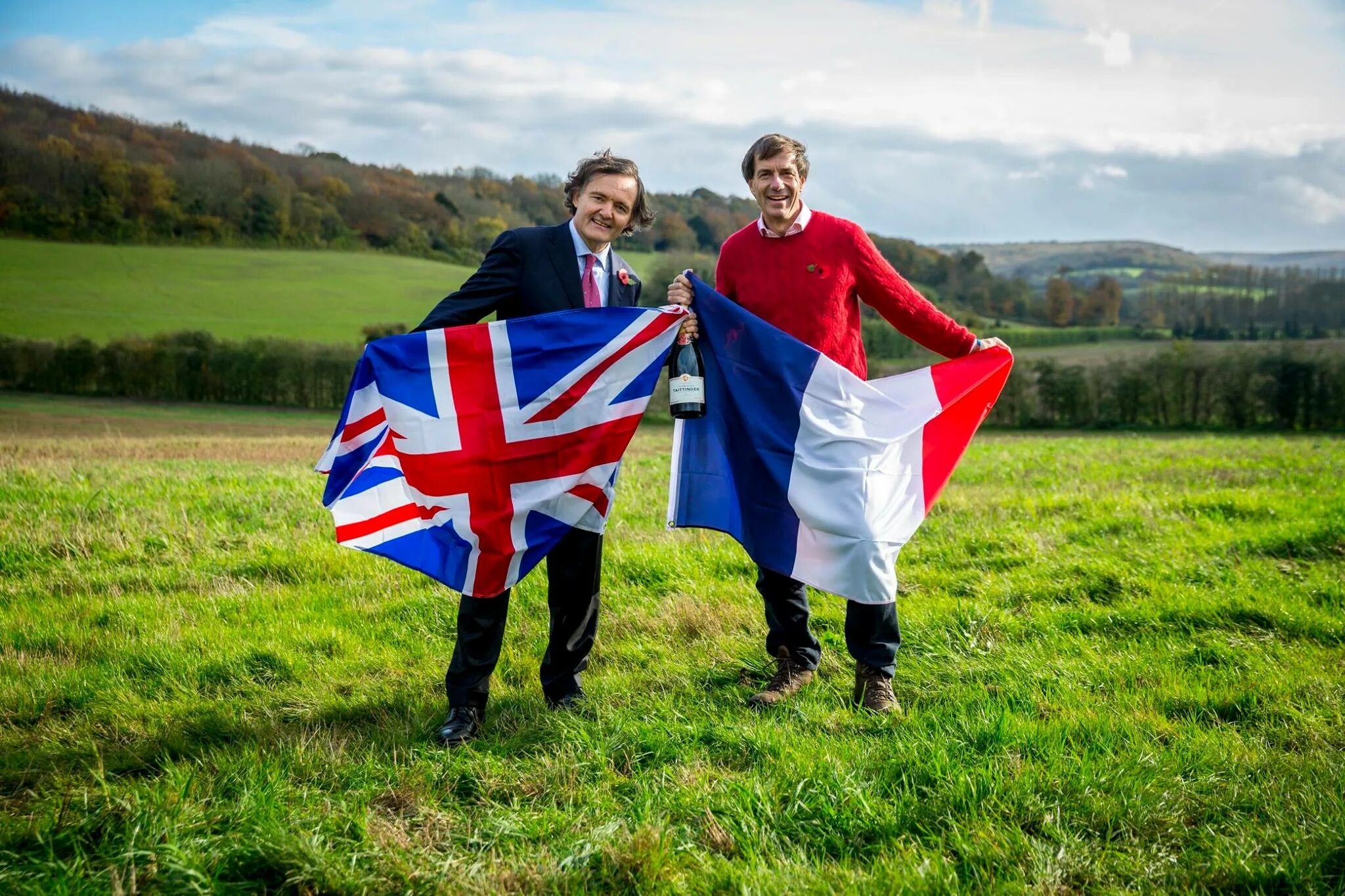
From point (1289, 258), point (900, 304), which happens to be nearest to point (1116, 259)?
point (1289, 258)

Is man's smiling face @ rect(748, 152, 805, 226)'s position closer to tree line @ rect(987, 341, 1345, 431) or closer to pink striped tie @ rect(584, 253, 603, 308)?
pink striped tie @ rect(584, 253, 603, 308)

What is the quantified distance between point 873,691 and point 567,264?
290cm

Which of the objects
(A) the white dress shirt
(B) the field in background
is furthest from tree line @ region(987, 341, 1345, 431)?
(A) the white dress shirt

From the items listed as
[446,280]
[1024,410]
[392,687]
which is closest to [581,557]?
[392,687]

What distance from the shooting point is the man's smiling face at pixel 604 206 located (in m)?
5.00

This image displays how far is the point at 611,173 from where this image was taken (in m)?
5.02

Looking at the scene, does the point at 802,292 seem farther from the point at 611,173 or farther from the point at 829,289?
the point at 611,173

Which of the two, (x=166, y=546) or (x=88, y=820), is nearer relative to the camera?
(x=88, y=820)

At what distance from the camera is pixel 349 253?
7800 cm

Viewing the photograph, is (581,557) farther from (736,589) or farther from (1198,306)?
(1198,306)

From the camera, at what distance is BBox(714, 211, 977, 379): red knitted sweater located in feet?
17.5

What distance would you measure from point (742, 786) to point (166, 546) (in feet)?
21.0

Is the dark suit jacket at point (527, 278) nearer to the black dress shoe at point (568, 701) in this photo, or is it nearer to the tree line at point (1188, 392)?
the black dress shoe at point (568, 701)

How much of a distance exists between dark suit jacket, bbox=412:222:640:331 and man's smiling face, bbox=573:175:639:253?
0.15 meters
